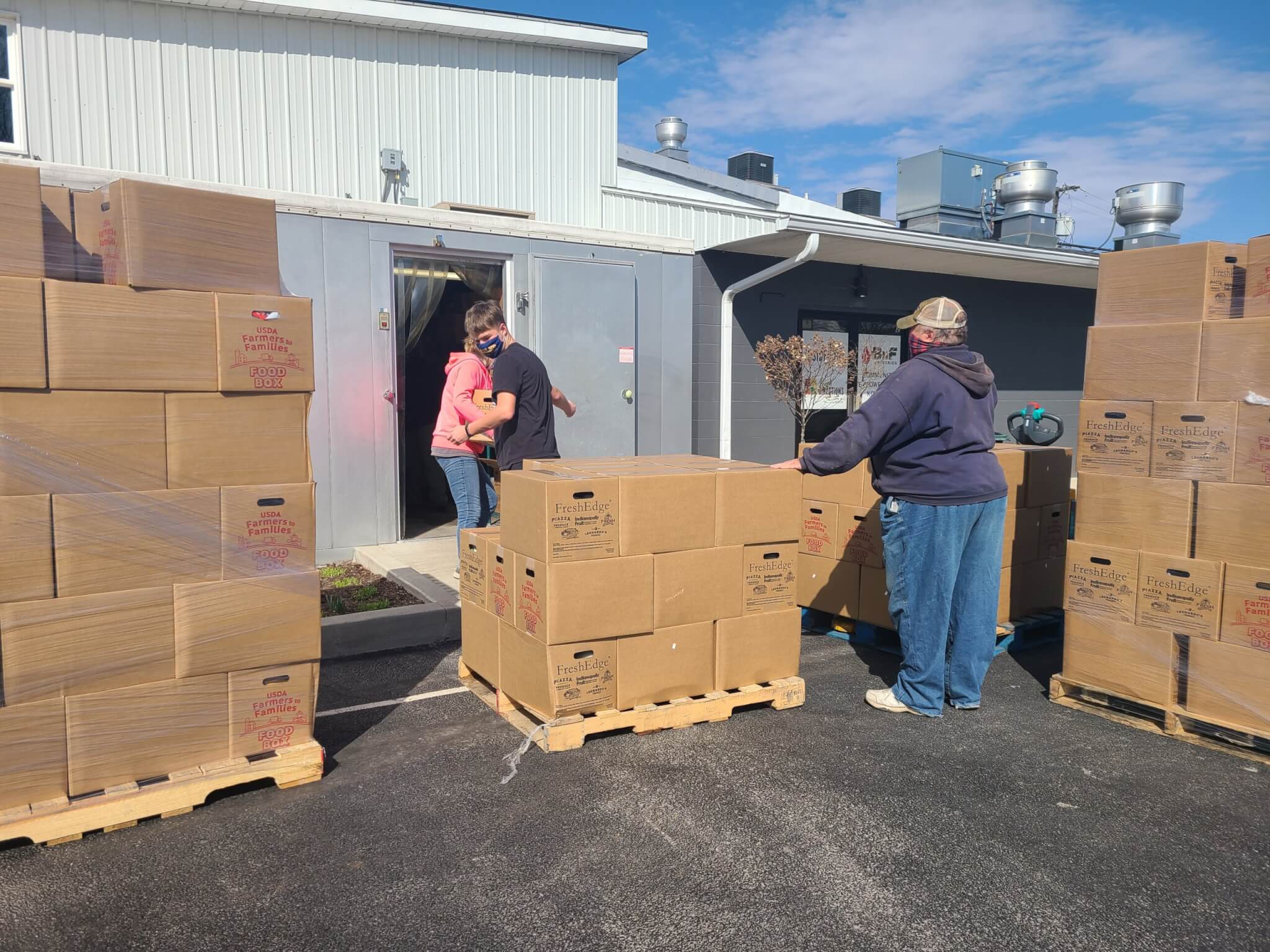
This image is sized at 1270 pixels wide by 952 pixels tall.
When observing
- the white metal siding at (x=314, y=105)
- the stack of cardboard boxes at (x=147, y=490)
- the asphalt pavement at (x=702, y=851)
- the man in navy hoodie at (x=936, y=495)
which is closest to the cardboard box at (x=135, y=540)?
the stack of cardboard boxes at (x=147, y=490)

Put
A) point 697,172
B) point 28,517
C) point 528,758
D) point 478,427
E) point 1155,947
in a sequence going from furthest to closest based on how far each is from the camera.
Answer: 1. point 697,172
2. point 478,427
3. point 528,758
4. point 28,517
5. point 1155,947

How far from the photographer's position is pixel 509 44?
10.5 m

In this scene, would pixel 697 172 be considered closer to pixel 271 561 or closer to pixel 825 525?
pixel 825 525

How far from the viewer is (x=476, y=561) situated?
482 centimetres

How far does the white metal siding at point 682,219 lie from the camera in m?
9.28

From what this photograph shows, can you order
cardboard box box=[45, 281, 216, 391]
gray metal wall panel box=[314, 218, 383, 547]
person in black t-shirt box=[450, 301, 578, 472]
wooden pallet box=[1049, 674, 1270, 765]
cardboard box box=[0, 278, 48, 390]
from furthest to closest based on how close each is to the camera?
gray metal wall panel box=[314, 218, 383, 547]
person in black t-shirt box=[450, 301, 578, 472]
wooden pallet box=[1049, 674, 1270, 765]
cardboard box box=[45, 281, 216, 391]
cardboard box box=[0, 278, 48, 390]

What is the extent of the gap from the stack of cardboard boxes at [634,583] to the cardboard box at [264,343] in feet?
3.70

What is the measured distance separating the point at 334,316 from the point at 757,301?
4890 mm

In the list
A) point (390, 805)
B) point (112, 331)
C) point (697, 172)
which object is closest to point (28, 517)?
point (112, 331)

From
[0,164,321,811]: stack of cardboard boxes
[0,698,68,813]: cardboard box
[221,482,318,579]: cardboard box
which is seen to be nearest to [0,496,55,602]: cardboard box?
[0,164,321,811]: stack of cardboard boxes

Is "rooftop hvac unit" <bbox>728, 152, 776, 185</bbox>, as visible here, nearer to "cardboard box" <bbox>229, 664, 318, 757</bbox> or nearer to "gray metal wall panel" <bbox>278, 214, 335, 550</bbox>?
"gray metal wall panel" <bbox>278, 214, 335, 550</bbox>

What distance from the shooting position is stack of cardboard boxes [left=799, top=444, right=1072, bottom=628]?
574 centimetres

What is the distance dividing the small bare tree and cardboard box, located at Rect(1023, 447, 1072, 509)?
4.41 metres

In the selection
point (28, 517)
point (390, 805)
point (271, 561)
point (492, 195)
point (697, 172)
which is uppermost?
point (697, 172)
